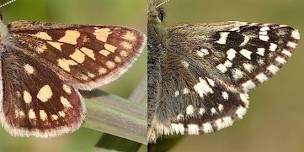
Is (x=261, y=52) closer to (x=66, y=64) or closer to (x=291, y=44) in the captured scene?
(x=291, y=44)

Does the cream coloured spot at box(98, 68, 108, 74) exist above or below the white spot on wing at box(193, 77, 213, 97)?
above

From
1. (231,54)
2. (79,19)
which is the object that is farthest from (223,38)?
(79,19)

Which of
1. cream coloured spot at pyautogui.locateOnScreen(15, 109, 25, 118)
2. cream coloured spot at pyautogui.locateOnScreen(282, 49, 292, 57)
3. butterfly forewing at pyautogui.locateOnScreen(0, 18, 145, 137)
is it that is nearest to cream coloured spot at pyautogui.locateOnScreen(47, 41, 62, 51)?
butterfly forewing at pyautogui.locateOnScreen(0, 18, 145, 137)

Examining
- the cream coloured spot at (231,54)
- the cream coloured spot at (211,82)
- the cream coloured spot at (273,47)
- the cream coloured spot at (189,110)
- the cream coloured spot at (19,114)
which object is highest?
the cream coloured spot at (273,47)

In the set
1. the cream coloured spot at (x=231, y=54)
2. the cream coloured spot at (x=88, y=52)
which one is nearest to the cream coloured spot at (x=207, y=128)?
the cream coloured spot at (x=231, y=54)

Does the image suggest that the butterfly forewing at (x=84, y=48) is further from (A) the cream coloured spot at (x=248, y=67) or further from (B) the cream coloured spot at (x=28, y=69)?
(A) the cream coloured spot at (x=248, y=67)

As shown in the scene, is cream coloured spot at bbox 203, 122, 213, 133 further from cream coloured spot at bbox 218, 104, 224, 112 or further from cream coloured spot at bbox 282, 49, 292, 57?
cream coloured spot at bbox 282, 49, 292, 57
